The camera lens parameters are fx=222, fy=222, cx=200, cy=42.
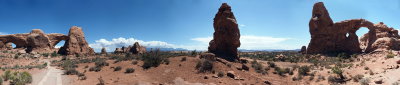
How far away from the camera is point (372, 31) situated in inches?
1268

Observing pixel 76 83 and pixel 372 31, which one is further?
pixel 372 31

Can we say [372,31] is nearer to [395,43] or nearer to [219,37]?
[395,43]

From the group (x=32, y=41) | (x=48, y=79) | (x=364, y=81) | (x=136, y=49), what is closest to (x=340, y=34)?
(x=364, y=81)

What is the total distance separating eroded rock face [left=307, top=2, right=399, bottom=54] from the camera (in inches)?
1210

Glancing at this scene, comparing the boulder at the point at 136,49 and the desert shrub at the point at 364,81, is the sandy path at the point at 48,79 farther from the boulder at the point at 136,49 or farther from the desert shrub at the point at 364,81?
the boulder at the point at 136,49

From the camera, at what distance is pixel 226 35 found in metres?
22.8

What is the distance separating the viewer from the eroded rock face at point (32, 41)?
37281mm

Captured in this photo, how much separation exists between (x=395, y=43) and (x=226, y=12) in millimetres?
23146

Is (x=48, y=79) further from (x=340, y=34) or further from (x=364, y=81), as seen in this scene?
(x=340, y=34)

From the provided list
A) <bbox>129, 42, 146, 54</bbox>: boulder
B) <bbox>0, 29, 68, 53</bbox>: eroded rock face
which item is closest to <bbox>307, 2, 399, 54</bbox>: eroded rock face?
<bbox>129, 42, 146, 54</bbox>: boulder

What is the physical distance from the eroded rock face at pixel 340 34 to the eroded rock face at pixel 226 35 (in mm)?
20203

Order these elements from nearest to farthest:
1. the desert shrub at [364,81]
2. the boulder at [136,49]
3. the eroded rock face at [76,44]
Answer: the desert shrub at [364,81]
the eroded rock face at [76,44]
the boulder at [136,49]

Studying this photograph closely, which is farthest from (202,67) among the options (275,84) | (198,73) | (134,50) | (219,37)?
(134,50)

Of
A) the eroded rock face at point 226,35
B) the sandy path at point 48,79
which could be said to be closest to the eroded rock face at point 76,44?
the sandy path at point 48,79
